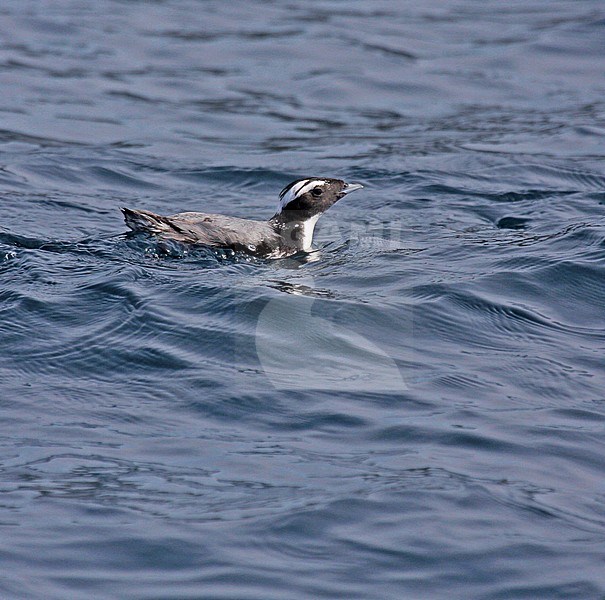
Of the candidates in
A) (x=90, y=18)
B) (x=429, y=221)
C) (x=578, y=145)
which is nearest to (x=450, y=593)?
(x=429, y=221)

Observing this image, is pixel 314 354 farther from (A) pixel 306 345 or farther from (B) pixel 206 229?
(B) pixel 206 229

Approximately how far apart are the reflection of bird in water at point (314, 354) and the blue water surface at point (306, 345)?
0.10 ft

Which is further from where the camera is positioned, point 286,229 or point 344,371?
point 286,229

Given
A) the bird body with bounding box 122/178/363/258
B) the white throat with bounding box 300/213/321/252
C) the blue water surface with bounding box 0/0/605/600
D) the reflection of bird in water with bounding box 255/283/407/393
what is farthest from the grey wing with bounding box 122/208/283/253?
the reflection of bird in water with bounding box 255/283/407/393

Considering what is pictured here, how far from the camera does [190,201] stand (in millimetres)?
13750

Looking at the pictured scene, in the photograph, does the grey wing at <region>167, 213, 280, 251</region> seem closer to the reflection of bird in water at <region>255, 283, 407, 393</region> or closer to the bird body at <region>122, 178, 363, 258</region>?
the bird body at <region>122, 178, 363, 258</region>

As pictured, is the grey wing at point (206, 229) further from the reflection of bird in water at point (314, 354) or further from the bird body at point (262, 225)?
the reflection of bird in water at point (314, 354)

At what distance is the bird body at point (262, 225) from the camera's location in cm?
1070

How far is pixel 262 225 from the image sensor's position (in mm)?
11586

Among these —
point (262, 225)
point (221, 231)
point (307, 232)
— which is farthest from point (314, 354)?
point (307, 232)

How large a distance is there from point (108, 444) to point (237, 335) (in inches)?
88.0

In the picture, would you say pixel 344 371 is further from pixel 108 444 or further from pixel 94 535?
pixel 94 535

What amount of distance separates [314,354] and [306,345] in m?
0.23

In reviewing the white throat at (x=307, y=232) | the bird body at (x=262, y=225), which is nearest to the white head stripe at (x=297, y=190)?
the bird body at (x=262, y=225)
